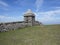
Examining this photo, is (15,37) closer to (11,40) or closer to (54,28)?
(11,40)

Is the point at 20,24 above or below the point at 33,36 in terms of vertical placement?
above

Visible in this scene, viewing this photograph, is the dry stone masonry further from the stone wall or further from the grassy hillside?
the grassy hillside

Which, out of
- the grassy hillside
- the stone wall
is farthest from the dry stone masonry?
the grassy hillside

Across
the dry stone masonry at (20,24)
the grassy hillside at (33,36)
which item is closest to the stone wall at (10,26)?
the dry stone masonry at (20,24)

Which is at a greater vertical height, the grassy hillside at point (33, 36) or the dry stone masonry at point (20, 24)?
the dry stone masonry at point (20, 24)

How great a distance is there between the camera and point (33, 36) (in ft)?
14.5

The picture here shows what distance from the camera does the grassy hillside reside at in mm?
4133

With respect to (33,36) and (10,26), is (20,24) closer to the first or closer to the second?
(10,26)

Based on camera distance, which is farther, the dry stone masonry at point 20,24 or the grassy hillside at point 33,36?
the dry stone masonry at point 20,24

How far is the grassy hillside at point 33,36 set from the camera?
413 centimetres

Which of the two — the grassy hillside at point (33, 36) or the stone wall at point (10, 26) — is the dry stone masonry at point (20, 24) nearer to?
the stone wall at point (10, 26)

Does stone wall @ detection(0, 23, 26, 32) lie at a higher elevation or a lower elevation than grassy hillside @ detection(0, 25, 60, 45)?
higher

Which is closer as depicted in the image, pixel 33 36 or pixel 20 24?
pixel 33 36

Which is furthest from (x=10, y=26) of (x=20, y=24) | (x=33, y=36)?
(x=33, y=36)
